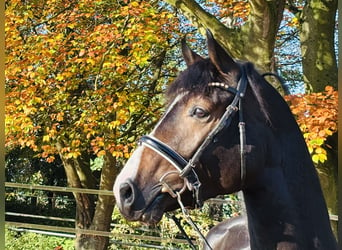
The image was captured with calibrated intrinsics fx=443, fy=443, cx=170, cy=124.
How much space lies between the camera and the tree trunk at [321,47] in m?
3.58

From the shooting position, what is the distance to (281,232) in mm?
1324

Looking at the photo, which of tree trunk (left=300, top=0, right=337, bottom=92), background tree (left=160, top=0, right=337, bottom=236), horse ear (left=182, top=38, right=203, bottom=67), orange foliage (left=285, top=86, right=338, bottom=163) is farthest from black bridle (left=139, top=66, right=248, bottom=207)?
tree trunk (left=300, top=0, right=337, bottom=92)

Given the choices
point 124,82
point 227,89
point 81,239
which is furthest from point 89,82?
point 227,89

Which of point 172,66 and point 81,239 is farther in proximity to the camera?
point 81,239

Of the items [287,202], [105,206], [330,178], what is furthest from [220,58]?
[105,206]

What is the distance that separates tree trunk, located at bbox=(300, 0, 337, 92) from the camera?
141 inches

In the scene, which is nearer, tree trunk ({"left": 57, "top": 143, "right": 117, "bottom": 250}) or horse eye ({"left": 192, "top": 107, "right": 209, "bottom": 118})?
horse eye ({"left": 192, "top": 107, "right": 209, "bottom": 118})

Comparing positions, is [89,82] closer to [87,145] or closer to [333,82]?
[87,145]

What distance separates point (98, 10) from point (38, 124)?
156 cm

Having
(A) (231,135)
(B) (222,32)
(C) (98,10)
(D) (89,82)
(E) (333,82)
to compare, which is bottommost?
(A) (231,135)

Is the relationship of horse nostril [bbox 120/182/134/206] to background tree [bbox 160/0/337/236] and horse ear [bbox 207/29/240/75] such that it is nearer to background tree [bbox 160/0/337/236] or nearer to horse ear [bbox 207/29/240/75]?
horse ear [bbox 207/29/240/75]

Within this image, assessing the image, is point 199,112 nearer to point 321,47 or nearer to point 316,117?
point 316,117

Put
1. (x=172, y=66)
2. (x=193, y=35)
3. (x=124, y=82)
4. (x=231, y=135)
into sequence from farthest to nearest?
(x=172, y=66)
(x=193, y=35)
(x=124, y=82)
(x=231, y=135)

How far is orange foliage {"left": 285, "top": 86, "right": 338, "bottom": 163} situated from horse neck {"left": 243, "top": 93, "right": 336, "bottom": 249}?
5.42 ft
